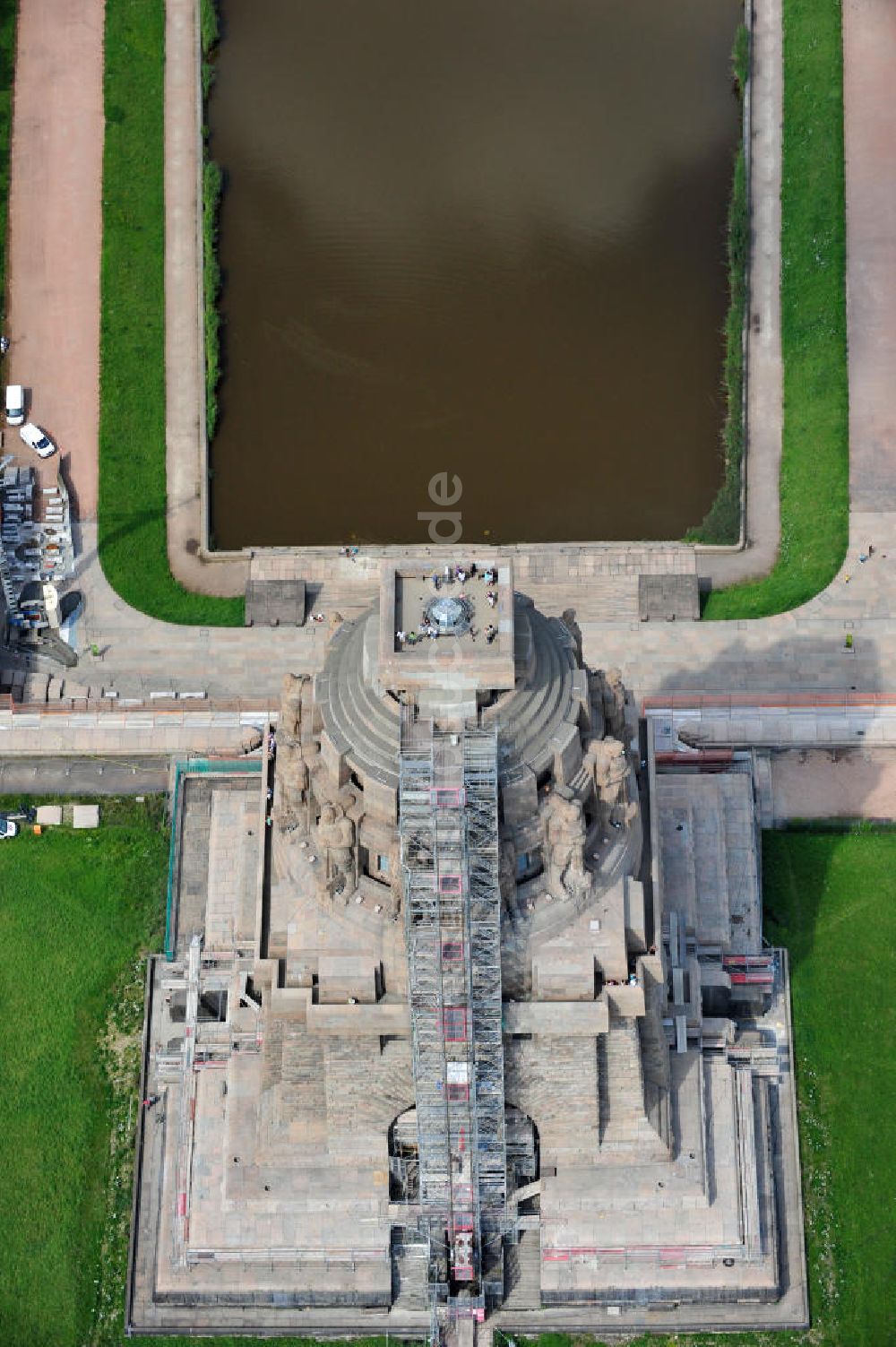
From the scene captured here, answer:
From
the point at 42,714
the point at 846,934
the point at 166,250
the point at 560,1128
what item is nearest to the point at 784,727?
the point at 846,934

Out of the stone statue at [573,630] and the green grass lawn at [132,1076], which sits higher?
the stone statue at [573,630]

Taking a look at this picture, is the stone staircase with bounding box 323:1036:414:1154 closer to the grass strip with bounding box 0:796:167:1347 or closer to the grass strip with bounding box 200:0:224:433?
the grass strip with bounding box 0:796:167:1347

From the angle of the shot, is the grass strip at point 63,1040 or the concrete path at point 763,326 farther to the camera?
the concrete path at point 763,326

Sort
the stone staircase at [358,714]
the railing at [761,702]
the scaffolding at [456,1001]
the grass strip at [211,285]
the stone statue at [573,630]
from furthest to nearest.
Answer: the grass strip at [211,285]
the railing at [761,702]
the stone statue at [573,630]
the stone staircase at [358,714]
the scaffolding at [456,1001]

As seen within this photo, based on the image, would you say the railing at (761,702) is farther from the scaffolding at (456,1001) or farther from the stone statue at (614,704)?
the scaffolding at (456,1001)

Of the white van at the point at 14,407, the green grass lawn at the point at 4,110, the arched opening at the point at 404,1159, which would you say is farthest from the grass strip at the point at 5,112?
the arched opening at the point at 404,1159

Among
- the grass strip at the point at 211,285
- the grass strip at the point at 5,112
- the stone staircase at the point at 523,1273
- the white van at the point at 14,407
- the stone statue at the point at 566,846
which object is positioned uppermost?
the grass strip at the point at 5,112

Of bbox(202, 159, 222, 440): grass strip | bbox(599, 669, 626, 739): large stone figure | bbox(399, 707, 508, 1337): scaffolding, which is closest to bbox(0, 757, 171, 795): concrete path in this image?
bbox(202, 159, 222, 440): grass strip
